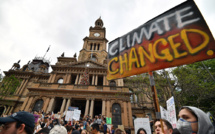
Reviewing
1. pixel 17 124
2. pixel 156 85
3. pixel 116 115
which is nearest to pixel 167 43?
pixel 17 124

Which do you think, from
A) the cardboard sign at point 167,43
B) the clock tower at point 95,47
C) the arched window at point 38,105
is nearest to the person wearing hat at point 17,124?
the cardboard sign at point 167,43

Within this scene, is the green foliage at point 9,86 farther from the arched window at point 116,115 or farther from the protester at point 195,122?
the protester at point 195,122

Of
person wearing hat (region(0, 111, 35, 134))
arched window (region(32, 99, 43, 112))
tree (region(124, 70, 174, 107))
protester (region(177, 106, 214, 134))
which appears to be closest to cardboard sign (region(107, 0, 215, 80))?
protester (region(177, 106, 214, 134))

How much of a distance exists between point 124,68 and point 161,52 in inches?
38.2

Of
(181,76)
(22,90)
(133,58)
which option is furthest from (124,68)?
(22,90)

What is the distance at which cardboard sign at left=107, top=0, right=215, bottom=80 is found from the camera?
5.96 feet

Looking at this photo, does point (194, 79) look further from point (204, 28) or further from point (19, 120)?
point (19, 120)

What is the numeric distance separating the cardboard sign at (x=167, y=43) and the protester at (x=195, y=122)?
3.03ft

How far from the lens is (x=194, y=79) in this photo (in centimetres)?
1128

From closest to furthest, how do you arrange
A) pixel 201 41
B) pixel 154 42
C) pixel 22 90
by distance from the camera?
pixel 201 41 → pixel 154 42 → pixel 22 90

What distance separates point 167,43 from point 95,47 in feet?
104

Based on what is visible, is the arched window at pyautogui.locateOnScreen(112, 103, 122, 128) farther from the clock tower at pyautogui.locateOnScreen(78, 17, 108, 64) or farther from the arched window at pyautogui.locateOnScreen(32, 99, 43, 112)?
the clock tower at pyautogui.locateOnScreen(78, 17, 108, 64)

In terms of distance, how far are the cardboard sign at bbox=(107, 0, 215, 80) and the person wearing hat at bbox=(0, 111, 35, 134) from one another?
2113 mm

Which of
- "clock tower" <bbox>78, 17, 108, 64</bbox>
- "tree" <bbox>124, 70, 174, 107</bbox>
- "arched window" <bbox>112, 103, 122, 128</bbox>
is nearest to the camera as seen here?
"tree" <bbox>124, 70, 174, 107</bbox>
